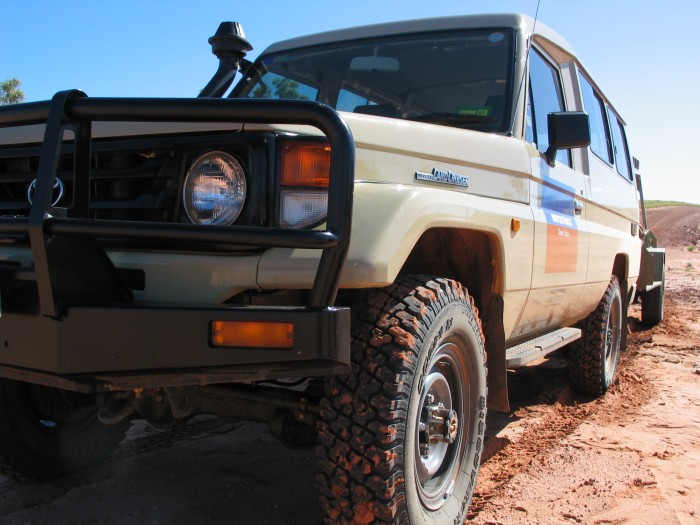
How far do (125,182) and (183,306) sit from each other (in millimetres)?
580

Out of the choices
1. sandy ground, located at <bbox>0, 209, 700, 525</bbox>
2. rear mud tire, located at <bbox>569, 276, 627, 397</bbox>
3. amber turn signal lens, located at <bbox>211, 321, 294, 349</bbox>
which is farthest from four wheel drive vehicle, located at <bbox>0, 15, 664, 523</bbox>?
rear mud tire, located at <bbox>569, 276, 627, 397</bbox>

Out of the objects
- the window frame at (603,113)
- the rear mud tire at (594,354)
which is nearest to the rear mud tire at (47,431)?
the rear mud tire at (594,354)

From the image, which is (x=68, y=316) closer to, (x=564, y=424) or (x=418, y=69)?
(x=418, y=69)

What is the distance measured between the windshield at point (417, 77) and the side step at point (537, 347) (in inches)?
42.8

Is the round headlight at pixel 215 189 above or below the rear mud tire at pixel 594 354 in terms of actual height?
above

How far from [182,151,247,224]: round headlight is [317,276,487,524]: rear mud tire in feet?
1.76

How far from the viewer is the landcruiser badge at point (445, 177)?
7.96ft

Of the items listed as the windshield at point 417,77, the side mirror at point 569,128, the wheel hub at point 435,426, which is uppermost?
the windshield at point 417,77

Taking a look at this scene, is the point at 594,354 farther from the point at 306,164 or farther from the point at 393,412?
the point at 306,164

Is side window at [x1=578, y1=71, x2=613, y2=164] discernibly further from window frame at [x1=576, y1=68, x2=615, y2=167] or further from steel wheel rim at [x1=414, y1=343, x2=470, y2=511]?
steel wheel rim at [x1=414, y1=343, x2=470, y2=511]

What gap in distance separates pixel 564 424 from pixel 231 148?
9.97 ft

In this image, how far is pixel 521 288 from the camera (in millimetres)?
3104

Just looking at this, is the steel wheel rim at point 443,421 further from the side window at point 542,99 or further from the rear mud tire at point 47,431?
the rear mud tire at point 47,431

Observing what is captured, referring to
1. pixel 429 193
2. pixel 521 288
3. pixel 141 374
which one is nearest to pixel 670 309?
pixel 521 288
